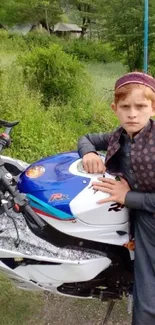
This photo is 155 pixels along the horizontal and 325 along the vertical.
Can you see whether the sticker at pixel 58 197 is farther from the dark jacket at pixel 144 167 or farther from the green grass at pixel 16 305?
Answer: the green grass at pixel 16 305

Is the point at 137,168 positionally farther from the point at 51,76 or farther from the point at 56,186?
the point at 51,76

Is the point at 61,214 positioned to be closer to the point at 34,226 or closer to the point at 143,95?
the point at 34,226

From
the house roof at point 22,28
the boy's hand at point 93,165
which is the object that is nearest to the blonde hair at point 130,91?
the boy's hand at point 93,165

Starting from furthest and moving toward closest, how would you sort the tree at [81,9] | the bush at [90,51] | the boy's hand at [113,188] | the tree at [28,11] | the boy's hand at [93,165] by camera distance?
1. the tree at [81,9]
2. the tree at [28,11]
3. the bush at [90,51]
4. the boy's hand at [93,165]
5. the boy's hand at [113,188]

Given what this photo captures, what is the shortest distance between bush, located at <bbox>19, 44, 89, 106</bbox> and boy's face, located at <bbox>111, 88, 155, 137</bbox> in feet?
20.0

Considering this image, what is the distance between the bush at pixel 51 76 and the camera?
26.6 feet

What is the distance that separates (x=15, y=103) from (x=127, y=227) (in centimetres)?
492

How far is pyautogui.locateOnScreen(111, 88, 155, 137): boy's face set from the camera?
198 cm

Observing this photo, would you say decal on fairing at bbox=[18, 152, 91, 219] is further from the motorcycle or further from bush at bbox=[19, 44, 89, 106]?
bush at bbox=[19, 44, 89, 106]

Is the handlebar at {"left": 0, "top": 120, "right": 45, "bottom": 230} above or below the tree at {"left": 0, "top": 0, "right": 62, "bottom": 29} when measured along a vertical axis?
above

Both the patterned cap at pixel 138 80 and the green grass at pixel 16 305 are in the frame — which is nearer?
the patterned cap at pixel 138 80

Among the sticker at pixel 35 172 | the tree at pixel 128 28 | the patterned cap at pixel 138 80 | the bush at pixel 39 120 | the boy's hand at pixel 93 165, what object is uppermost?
the patterned cap at pixel 138 80

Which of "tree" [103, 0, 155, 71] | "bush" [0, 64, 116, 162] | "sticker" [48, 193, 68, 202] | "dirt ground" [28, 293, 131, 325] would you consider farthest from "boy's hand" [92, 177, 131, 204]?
"tree" [103, 0, 155, 71]

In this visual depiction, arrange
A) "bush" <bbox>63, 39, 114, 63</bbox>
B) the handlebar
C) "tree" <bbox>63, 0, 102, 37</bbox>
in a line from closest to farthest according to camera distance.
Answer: the handlebar
"bush" <bbox>63, 39, 114, 63</bbox>
"tree" <bbox>63, 0, 102, 37</bbox>
